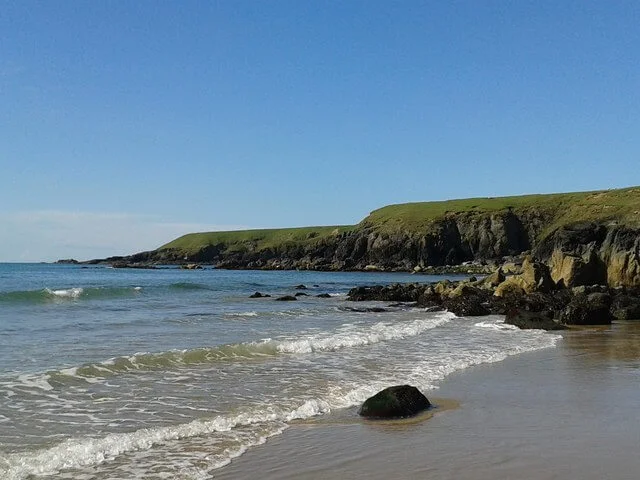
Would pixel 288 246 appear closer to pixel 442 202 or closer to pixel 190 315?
pixel 442 202

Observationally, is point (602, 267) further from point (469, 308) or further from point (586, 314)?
point (586, 314)

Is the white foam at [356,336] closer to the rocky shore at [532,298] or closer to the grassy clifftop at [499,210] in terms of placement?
the rocky shore at [532,298]

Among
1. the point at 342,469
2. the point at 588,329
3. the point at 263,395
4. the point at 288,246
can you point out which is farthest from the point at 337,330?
the point at 288,246

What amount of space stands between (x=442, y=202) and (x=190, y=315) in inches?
5053

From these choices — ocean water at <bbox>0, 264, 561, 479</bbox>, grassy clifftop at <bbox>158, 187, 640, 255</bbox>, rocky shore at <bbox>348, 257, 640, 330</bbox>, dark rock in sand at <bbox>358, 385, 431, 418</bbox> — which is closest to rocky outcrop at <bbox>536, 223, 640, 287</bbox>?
rocky shore at <bbox>348, 257, 640, 330</bbox>

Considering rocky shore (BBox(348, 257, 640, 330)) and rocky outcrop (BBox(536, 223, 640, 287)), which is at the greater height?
rocky outcrop (BBox(536, 223, 640, 287))

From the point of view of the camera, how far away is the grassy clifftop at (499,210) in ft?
339

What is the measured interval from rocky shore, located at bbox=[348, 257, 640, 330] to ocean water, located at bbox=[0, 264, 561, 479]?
1976 mm

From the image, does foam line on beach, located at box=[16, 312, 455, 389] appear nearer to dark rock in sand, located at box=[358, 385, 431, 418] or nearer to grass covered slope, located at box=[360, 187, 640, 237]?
dark rock in sand, located at box=[358, 385, 431, 418]

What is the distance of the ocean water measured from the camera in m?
7.87

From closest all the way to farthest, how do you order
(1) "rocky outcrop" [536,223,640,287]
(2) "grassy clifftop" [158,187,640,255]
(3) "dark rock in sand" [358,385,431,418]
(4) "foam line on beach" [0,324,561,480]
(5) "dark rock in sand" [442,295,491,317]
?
(4) "foam line on beach" [0,324,561,480]
(3) "dark rock in sand" [358,385,431,418]
(5) "dark rock in sand" [442,295,491,317]
(1) "rocky outcrop" [536,223,640,287]
(2) "grassy clifftop" [158,187,640,255]

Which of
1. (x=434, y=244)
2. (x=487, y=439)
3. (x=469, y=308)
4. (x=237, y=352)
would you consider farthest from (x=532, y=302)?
(x=434, y=244)

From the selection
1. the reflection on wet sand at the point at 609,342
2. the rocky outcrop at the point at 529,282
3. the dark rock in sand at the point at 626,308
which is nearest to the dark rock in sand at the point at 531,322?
the reflection on wet sand at the point at 609,342

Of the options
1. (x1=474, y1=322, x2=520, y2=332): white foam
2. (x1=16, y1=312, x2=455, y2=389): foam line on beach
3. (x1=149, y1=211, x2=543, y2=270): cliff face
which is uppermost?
(x1=149, y1=211, x2=543, y2=270): cliff face
